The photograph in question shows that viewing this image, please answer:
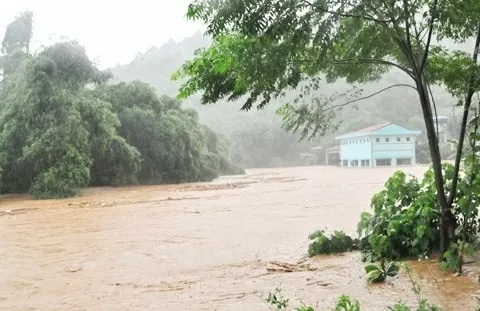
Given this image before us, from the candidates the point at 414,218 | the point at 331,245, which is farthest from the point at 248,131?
the point at 414,218

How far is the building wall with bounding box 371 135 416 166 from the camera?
4544cm

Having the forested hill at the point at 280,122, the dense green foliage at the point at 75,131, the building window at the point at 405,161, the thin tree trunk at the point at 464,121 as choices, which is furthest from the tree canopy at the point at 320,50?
the forested hill at the point at 280,122

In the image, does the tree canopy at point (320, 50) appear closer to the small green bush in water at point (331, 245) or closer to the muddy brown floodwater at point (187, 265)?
the muddy brown floodwater at point (187, 265)

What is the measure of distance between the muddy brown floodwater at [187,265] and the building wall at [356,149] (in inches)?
1238

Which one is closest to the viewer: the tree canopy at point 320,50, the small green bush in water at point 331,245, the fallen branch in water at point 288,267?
the tree canopy at point 320,50

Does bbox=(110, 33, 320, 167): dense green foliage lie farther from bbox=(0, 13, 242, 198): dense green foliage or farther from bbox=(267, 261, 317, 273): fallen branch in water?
bbox=(267, 261, 317, 273): fallen branch in water

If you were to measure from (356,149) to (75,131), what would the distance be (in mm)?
31109

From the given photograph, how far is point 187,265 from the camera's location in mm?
7629

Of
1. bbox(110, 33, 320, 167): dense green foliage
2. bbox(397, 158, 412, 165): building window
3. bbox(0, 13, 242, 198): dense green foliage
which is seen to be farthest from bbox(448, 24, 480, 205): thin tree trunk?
bbox(110, 33, 320, 167): dense green foliage

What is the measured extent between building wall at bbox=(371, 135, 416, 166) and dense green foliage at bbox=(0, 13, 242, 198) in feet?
62.7

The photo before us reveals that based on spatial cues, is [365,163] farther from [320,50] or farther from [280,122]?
[320,50]

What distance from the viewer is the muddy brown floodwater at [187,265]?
5.32 metres

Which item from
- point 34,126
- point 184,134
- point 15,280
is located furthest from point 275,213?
point 184,134

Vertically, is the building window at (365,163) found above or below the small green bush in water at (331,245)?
above
